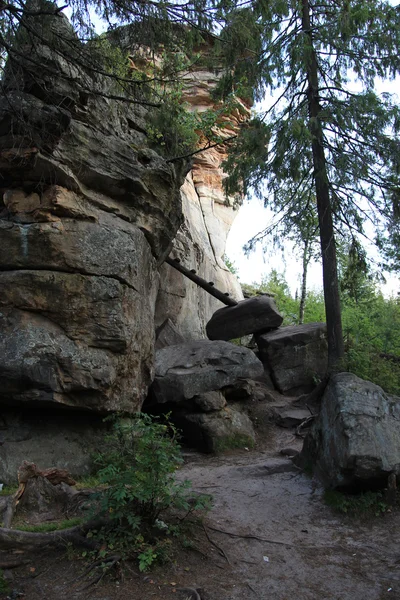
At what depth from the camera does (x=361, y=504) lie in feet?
20.1

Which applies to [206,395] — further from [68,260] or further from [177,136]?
[177,136]

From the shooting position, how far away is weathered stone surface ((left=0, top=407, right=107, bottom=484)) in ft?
25.5

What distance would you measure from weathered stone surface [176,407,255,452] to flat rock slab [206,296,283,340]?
4.03 m

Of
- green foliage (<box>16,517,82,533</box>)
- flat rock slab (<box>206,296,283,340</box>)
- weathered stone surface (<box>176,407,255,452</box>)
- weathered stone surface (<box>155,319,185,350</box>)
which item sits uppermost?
flat rock slab (<box>206,296,283,340</box>)

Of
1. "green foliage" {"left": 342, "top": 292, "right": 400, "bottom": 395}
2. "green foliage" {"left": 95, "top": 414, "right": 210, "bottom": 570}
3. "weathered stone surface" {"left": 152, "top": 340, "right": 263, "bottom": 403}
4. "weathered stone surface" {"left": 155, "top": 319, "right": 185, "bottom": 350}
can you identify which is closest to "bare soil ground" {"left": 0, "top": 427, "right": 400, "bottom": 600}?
"green foliage" {"left": 95, "top": 414, "right": 210, "bottom": 570}

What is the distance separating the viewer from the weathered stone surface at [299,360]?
1345 cm

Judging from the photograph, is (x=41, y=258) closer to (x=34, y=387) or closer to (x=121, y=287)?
(x=121, y=287)

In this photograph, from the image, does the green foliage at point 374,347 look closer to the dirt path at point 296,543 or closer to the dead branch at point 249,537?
the dirt path at point 296,543

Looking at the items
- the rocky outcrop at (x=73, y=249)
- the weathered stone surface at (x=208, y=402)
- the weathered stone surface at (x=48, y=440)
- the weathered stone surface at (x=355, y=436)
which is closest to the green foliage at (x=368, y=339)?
the weathered stone surface at (x=208, y=402)

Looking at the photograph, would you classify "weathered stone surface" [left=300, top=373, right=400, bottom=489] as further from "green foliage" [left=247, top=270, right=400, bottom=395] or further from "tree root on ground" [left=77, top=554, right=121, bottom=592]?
"green foliage" [left=247, top=270, right=400, bottom=395]

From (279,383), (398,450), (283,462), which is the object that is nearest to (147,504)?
(398,450)

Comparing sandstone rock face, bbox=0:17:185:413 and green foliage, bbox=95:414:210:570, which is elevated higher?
sandstone rock face, bbox=0:17:185:413

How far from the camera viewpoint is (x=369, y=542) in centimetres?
546

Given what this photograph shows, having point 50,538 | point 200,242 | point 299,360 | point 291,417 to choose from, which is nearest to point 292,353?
point 299,360
